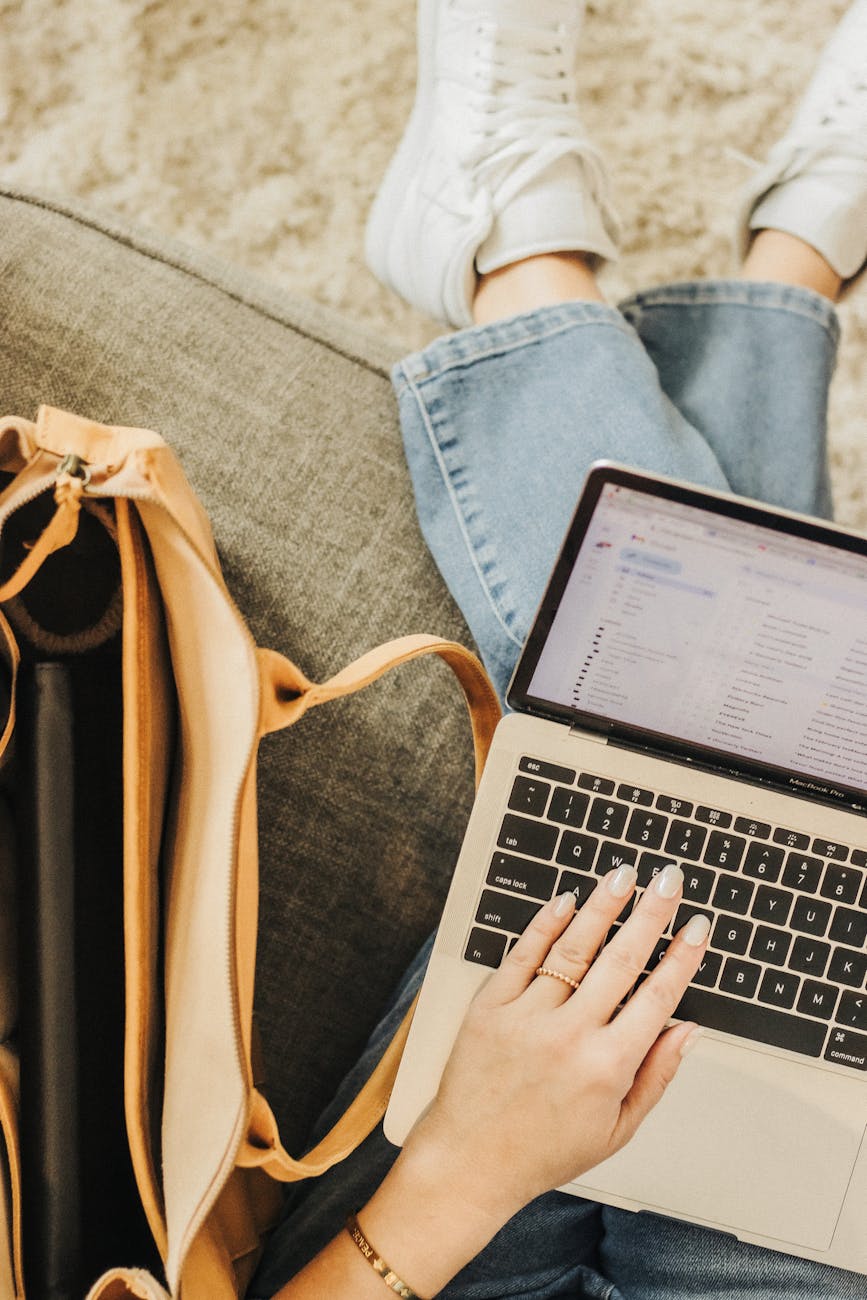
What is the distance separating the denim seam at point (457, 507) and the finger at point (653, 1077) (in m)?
0.29

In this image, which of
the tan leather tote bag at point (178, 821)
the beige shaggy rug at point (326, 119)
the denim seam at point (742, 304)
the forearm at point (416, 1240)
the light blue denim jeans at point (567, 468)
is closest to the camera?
the tan leather tote bag at point (178, 821)

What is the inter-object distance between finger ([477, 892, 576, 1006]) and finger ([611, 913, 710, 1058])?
6 centimetres

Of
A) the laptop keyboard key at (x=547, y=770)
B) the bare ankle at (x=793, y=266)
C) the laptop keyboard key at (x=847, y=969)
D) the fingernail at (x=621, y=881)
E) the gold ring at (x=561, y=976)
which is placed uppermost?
the bare ankle at (x=793, y=266)

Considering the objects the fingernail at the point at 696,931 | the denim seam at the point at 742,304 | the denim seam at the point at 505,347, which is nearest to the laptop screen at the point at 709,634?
the fingernail at the point at 696,931

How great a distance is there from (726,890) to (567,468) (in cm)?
33

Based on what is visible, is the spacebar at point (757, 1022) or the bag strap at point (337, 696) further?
the spacebar at point (757, 1022)

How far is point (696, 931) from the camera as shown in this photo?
605 millimetres

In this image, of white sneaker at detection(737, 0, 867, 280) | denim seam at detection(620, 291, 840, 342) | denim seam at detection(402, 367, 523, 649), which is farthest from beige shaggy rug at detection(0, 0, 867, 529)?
denim seam at detection(402, 367, 523, 649)

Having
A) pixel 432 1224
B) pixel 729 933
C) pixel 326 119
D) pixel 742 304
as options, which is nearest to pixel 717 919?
pixel 729 933

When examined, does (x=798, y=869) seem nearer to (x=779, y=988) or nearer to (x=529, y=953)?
(x=779, y=988)

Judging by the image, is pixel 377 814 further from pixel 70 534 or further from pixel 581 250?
pixel 581 250

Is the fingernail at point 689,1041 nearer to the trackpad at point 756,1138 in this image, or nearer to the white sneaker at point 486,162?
the trackpad at point 756,1138

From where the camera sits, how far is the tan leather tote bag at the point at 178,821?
46cm

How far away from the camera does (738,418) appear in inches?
30.5
